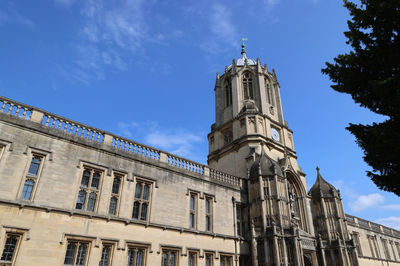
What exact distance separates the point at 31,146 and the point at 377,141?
14.2 m

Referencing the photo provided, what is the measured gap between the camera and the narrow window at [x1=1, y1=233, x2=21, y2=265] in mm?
11078

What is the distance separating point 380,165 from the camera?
32.2 ft

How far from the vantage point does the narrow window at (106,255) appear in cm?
1334

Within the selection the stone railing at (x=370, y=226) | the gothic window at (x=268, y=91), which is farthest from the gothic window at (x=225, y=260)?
the stone railing at (x=370, y=226)

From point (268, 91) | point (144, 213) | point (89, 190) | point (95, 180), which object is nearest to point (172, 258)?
point (144, 213)

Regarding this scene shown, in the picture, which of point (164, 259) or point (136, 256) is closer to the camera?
point (136, 256)

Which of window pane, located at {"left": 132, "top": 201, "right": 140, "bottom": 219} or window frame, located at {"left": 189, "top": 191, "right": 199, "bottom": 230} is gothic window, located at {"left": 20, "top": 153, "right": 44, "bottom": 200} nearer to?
window pane, located at {"left": 132, "top": 201, "right": 140, "bottom": 219}

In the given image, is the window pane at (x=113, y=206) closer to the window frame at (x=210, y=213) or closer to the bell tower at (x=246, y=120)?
the window frame at (x=210, y=213)

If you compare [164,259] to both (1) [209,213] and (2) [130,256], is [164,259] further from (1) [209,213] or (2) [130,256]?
(1) [209,213]

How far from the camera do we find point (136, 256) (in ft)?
47.1

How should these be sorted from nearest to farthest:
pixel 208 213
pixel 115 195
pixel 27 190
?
pixel 27 190
pixel 115 195
pixel 208 213

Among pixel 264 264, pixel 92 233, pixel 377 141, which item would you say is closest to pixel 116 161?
pixel 92 233

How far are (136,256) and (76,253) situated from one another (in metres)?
3.00

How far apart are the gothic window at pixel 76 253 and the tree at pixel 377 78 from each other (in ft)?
41.1
